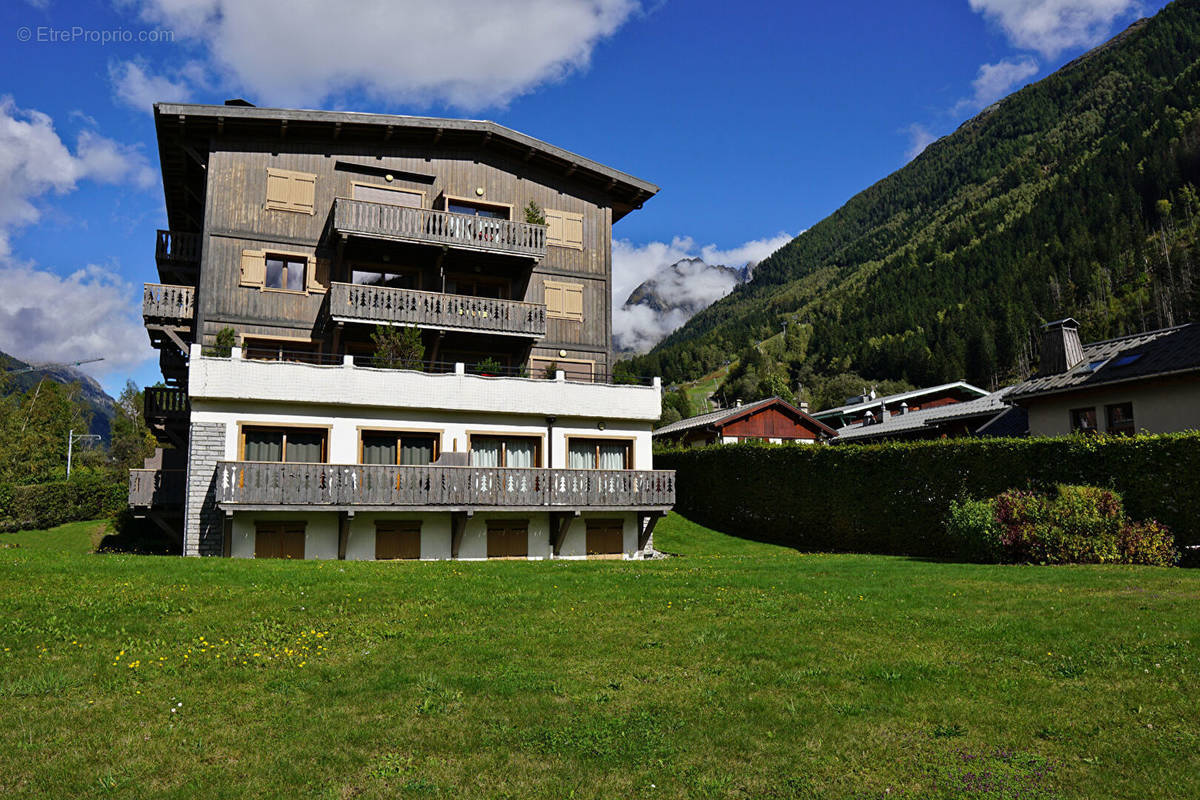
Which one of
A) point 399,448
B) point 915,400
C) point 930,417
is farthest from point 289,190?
point 915,400

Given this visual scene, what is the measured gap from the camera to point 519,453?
2869cm

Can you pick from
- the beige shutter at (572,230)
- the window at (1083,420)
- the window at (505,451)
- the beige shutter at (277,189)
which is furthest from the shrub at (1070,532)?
the beige shutter at (277,189)

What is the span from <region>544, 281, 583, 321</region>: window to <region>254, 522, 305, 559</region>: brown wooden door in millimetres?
12979

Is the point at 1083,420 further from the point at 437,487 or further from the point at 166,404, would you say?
the point at 166,404

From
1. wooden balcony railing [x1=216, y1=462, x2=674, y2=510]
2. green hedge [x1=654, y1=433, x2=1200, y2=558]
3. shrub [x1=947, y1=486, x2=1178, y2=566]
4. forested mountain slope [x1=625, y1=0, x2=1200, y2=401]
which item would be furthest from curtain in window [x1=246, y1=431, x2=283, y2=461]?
forested mountain slope [x1=625, y1=0, x2=1200, y2=401]

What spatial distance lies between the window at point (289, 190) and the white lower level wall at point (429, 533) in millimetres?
11795

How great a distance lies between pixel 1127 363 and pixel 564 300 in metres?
21.8

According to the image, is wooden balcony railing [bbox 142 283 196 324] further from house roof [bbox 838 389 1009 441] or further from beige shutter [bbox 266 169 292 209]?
house roof [bbox 838 389 1009 441]

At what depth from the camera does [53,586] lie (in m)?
14.1

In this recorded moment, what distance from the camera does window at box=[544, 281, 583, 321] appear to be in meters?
34.0

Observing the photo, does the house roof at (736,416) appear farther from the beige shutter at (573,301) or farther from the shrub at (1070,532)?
the shrub at (1070,532)

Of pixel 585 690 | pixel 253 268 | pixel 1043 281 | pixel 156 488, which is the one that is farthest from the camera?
pixel 1043 281

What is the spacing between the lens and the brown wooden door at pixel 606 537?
95.8 ft

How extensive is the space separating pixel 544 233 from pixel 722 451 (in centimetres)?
1329
